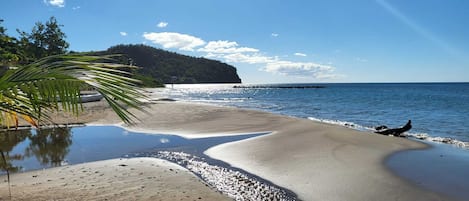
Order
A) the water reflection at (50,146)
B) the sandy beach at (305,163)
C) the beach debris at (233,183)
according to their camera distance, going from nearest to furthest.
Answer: the beach debris at (233,183), the sandy beach at (305,163), the water reflection at (50,146)

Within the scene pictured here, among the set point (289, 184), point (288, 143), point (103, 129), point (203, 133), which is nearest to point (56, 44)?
point (103, 129)

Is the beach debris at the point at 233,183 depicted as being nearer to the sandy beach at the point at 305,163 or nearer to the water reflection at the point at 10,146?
the sandy beach at the point at 305,163

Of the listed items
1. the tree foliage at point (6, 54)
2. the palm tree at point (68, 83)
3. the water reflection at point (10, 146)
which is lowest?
the water reflection at point (10, 146)

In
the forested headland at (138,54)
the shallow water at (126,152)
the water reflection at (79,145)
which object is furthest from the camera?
the forested headland at (138,54)

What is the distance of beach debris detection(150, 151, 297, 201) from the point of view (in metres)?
6.63

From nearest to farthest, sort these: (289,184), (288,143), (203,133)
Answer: (289,184) < (288,143) < (203,133)

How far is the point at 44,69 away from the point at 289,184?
6199 millimetres

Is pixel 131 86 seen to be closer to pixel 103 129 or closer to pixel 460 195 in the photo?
pixel 460 195

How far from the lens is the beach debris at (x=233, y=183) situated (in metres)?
6.63

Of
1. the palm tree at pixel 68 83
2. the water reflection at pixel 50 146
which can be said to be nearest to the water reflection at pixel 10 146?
the water reflection at pixel 50 146

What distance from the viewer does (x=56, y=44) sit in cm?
6328

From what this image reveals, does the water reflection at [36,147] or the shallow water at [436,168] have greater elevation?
the shallow water at [436,168]

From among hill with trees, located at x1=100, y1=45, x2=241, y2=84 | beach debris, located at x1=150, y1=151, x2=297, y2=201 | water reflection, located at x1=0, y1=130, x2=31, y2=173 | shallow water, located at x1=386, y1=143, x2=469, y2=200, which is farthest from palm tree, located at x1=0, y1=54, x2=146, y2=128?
hill with trees, located at x1=100, y1=45, x2=241, y2=84

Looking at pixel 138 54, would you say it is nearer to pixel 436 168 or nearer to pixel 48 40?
pixel 48 40
